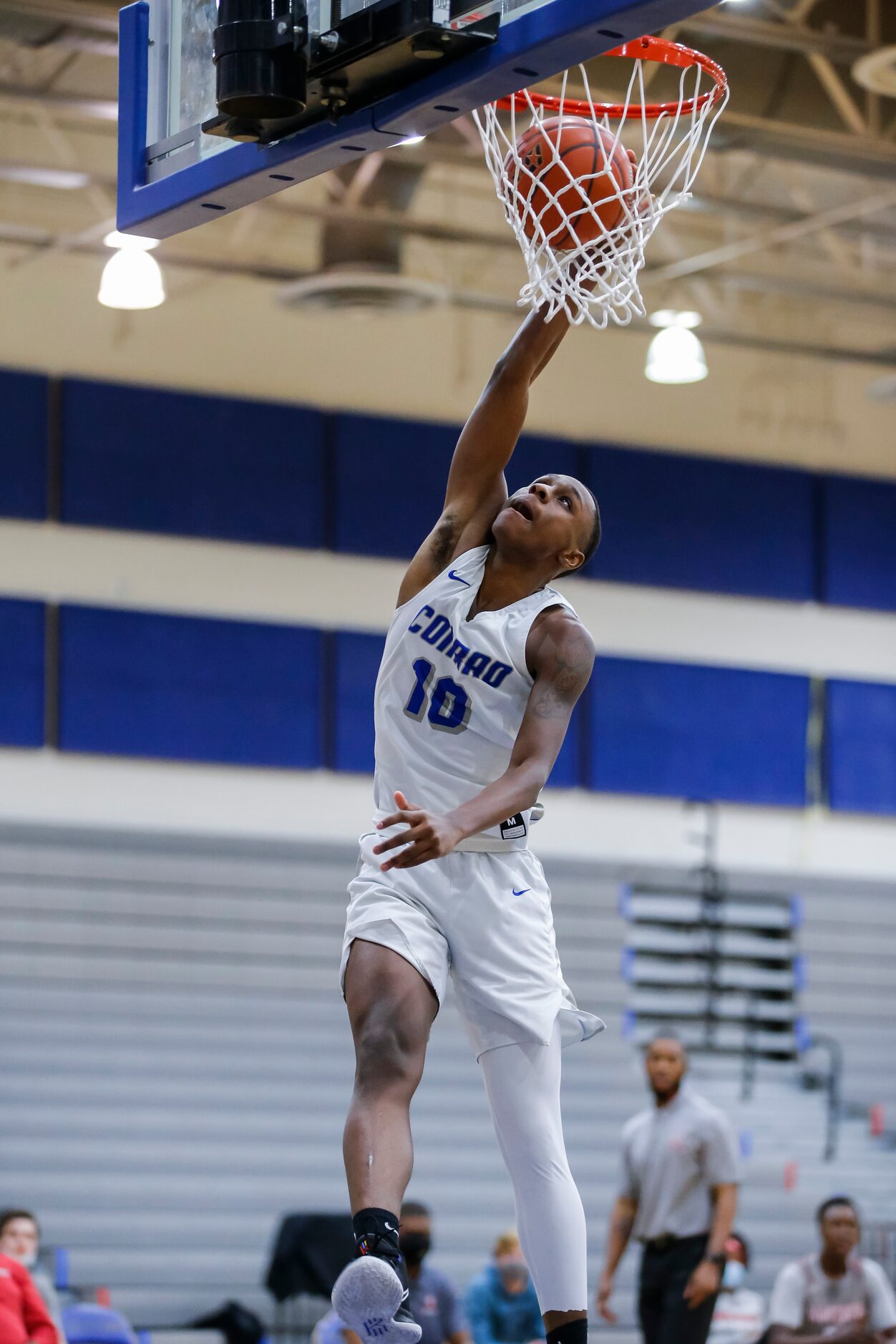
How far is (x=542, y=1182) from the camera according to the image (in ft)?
14.1

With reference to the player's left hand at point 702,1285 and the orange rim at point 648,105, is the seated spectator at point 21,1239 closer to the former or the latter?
the player's left hand at point 702,1285

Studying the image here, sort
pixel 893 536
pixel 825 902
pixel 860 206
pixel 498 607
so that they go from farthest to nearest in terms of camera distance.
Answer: pixel 893 536 → pixel 825 902 → pixel 860 206 → pixel 498 607

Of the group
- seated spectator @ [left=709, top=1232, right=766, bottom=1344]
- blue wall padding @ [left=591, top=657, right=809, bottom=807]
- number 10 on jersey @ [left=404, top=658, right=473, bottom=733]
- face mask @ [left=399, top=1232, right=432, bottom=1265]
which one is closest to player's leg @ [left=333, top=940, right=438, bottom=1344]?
number 10 on jersey @ [left=404, top=658, right=473, bottom=733]

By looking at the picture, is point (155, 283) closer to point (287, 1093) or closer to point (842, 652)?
point (287, 1093)

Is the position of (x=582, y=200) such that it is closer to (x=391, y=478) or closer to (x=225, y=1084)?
(x=225, y=1084)

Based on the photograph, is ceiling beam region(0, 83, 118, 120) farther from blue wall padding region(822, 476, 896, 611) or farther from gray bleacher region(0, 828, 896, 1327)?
blue wall padding region(822, 476, 896, 611)

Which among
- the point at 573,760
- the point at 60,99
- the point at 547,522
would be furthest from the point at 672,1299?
the point at 60,99

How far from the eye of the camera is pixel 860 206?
43.9ft

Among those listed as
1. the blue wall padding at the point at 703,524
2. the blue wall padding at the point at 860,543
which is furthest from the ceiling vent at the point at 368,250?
the blue wall padding at the point at 860,543

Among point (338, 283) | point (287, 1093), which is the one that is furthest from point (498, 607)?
point (287, 1093)

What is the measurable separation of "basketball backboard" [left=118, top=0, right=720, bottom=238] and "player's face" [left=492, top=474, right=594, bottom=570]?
88 centimetres

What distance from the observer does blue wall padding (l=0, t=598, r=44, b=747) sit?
13703mm

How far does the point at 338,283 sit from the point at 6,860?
176 inches

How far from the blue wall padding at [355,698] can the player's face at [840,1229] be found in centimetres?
544
